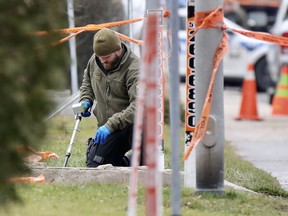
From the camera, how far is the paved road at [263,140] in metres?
12.2

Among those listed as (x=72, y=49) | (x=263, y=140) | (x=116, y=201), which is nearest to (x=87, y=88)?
(x=116, y=201)

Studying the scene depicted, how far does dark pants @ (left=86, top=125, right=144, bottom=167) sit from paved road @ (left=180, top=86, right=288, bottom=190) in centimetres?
170

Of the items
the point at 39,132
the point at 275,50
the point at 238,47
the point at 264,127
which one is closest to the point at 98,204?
the point at 39,132

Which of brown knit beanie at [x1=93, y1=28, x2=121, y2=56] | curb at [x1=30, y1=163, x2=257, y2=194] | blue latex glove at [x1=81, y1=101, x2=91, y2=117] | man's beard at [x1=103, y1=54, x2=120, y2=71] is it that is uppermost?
brown knit beanie at [x1=93, y1=28, x2=121, y2=56]

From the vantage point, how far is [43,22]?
16.8 ft

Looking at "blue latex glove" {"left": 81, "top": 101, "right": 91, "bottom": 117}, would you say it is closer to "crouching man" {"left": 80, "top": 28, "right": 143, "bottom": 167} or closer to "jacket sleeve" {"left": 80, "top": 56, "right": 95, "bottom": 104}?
"crouching man" {"left": 80, "top": 28, "right": 143, "bottom": 167}

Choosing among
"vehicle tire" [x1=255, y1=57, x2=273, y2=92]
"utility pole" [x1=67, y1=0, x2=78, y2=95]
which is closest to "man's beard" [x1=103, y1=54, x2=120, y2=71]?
"utility pole" [x1=67, y1=0, x2=78, y2=95]

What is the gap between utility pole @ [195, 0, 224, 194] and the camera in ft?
27.0

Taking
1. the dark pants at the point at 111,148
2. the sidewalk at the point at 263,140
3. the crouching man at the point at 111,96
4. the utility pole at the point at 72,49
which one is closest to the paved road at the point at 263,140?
the sidewalk at the point at 263,140

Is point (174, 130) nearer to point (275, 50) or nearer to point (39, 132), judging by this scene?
point (39, 132)

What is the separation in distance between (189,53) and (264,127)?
846 cm

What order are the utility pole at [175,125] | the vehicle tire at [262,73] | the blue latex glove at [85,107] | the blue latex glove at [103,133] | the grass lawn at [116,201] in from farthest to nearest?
the vehicle tire at [262,73]
the blue latex glove at [85,107]
the blue latex glove at [103,133]
the grass lawn at [116,201]
the utility pole at [175,125]

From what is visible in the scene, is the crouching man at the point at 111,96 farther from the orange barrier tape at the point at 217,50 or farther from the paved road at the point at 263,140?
the paved road at the point at 263,140

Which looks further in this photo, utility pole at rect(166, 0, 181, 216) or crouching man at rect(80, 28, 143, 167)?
crouching man at rect(80, 28, 143, 167)
